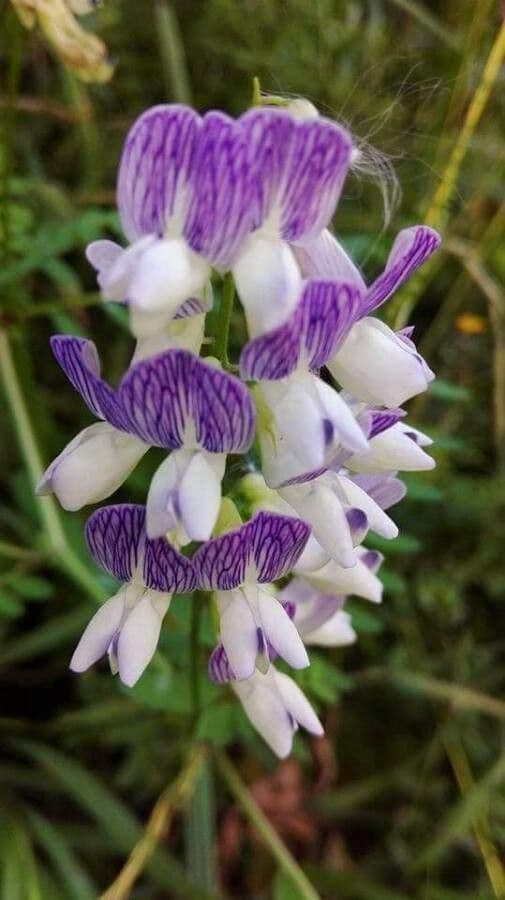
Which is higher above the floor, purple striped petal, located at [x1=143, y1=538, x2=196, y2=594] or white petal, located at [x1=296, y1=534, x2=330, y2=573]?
purple striped petal, located at [x1=143, y1=538, x2=196, y2=594]

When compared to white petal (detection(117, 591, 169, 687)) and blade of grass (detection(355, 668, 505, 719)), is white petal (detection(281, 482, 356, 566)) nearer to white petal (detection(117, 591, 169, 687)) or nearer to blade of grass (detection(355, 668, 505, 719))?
white petal (detection(117, 591, 169, 687))

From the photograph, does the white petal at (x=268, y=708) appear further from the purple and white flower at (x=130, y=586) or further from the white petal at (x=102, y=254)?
the white petal at (x=102, y=254)

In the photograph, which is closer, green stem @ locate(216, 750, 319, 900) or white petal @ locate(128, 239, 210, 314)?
white petal @ locate(128, 239, 210, 314)

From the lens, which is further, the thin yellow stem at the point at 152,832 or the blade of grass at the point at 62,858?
the blade of grass at the point at 62,858

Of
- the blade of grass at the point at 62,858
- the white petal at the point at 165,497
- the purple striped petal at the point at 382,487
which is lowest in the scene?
the blade of grass at the point at 62,858

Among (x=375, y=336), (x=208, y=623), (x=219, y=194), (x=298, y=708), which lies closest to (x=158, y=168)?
(x=219, y=194)

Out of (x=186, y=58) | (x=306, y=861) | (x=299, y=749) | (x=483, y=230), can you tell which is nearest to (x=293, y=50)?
(x=186, y=58)

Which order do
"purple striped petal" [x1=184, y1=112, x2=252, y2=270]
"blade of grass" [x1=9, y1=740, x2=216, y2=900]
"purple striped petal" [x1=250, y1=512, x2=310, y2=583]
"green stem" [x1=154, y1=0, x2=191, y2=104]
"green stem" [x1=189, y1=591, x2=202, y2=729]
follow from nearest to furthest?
"purple striped petal" [x1=184, y1=112, x2=252, y2=270] < "purple striped petal" [x1=250, y1=512, x2=310, y2=583] < "green stem" [x1=189, y1=591, x2=202, y2=729] < "blade of grass" [x1=9, y1=740, x2=216, y2=900] < "green stem" [x1=154, y1=0, x2=191, y2=104]

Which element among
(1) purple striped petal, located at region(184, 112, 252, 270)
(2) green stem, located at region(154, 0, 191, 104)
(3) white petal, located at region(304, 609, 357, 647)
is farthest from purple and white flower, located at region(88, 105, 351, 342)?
(2) green stem, located at region(154, 0, 191, 104)

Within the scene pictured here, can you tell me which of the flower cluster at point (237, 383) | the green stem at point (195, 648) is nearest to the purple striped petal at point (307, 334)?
the flower cluster at point (237, 383)
